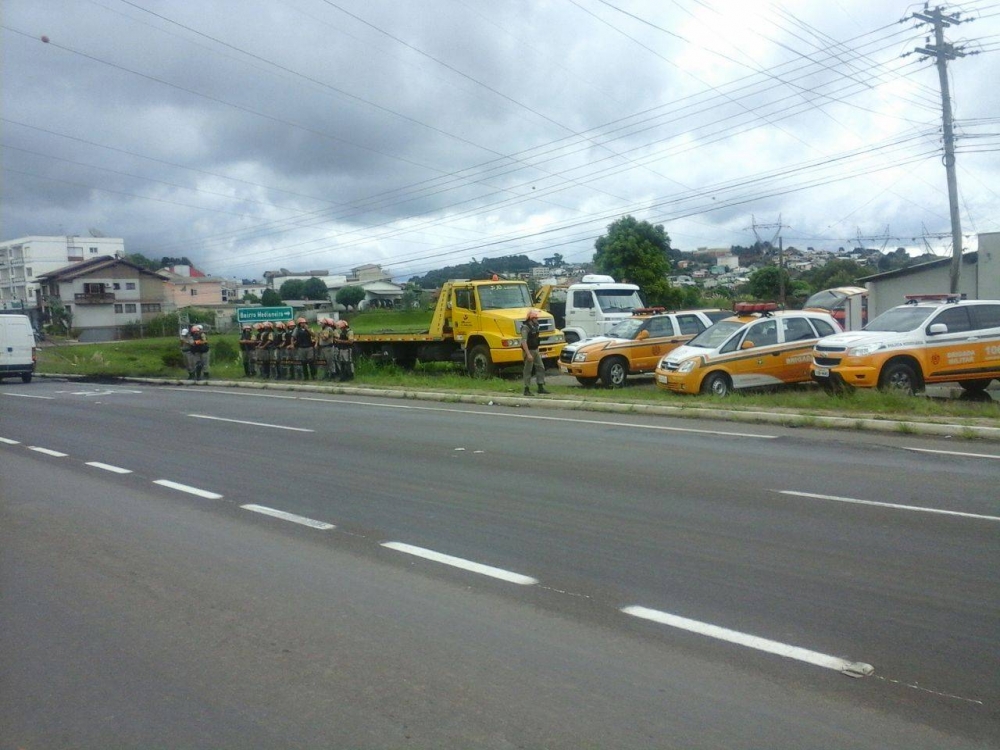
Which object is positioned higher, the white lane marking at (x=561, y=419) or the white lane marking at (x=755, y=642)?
the white lane marking at (x=561, y=419)

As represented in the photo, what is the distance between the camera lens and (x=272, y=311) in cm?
3312

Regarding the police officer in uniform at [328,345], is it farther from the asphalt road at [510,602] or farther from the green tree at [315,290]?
the asphalt road at [510,602]

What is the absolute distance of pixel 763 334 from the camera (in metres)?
18.2

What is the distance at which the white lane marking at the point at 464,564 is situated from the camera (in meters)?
6.18

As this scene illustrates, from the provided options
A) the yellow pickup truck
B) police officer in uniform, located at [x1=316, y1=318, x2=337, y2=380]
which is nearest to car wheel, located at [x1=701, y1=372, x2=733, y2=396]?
the yellow pickup truck

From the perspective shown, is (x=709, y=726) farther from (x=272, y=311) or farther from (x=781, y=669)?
(x=272, y=311)

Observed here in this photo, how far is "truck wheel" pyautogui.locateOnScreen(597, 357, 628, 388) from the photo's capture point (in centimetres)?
2147

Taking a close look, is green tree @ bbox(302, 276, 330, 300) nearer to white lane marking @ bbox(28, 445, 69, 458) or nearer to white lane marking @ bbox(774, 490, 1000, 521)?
white lane marking @ bbox(28, 445, 69, 458)

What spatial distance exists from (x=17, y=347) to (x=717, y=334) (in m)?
23.6

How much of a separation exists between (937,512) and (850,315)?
27.7 meters

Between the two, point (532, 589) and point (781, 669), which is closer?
point (781, 669)

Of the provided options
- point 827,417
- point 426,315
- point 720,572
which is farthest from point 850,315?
point 720,572

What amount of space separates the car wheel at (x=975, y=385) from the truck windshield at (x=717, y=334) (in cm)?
425

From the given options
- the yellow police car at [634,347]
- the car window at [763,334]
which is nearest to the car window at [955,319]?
the car window at [763,334]
